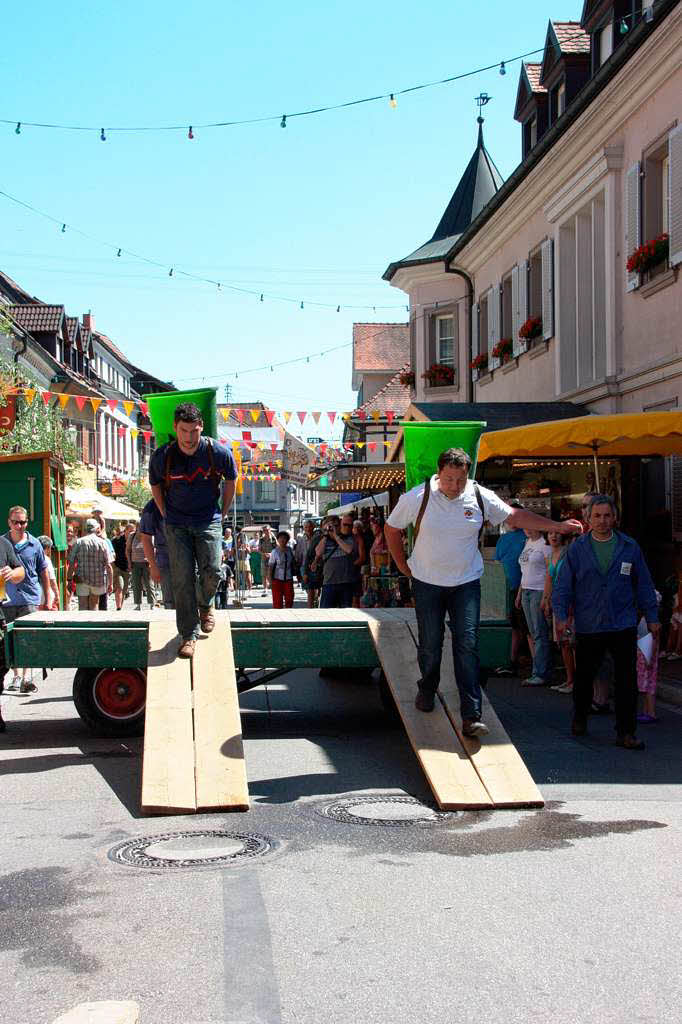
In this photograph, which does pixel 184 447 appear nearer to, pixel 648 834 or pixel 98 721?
pixel 98 721

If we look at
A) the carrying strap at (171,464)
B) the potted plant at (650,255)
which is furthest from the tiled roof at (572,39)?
the carrying strap at (171,464)

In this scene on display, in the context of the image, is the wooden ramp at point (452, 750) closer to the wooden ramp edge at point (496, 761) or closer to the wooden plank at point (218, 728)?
the wooden ramp edge at point (496, 761)

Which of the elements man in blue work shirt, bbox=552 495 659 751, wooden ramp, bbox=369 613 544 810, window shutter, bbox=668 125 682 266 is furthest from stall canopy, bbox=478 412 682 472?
wooden ramp, bbox=369 613 544 810

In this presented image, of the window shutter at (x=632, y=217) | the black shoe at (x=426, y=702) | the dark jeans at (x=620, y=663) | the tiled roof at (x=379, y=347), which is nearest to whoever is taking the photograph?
the black shoe at (x=426, y=702)

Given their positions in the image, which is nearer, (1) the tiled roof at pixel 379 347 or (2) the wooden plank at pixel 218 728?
(2) the wooden plank at pixel 218 728

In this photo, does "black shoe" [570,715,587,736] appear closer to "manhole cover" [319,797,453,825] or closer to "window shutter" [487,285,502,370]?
"manhole cover" [319,797,453,825]

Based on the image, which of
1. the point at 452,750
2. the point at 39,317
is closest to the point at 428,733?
the point at 452,750

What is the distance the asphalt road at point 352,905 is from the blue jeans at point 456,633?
0.61 meters

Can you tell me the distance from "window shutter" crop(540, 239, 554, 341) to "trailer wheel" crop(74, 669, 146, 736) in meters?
13.8

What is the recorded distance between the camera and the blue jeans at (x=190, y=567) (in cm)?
851

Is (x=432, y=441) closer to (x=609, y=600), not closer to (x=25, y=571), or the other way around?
(x=25, y=571)

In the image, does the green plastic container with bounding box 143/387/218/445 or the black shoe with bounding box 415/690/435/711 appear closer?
the black shoe with bounding box 415/690/435/711

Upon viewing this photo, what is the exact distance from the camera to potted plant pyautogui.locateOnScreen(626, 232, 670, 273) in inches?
636

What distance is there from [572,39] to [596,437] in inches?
458
